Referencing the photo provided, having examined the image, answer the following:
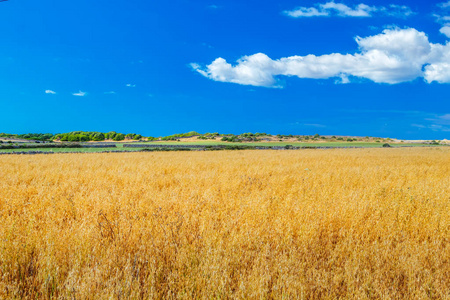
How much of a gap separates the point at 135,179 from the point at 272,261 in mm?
8327

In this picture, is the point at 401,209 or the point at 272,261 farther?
the point at 401,209

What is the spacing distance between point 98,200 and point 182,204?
2.13 metres

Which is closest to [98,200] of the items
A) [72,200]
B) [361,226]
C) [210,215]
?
[72,200]

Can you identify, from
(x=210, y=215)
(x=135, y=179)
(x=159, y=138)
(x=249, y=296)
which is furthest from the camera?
(x=159, y=138)

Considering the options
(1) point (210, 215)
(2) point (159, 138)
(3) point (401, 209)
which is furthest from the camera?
(2) point (159, 138)

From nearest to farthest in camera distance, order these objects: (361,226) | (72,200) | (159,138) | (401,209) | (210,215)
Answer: (361,226), (210,215), (401,209), (72,200), (159,138)

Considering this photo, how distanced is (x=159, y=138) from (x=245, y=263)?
128 meters

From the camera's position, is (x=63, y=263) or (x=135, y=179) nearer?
(x=63, y=263)

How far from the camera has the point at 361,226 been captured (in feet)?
16.8

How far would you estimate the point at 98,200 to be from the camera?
21.1ft

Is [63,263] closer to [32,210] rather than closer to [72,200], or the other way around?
[32,210]

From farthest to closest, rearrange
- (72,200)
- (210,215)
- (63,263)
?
1. (72,200)
2. (210,215)
3. (63,263)

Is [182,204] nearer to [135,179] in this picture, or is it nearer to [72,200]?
[72,200]

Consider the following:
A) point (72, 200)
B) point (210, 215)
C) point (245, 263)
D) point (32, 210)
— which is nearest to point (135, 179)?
point (72, 200)
